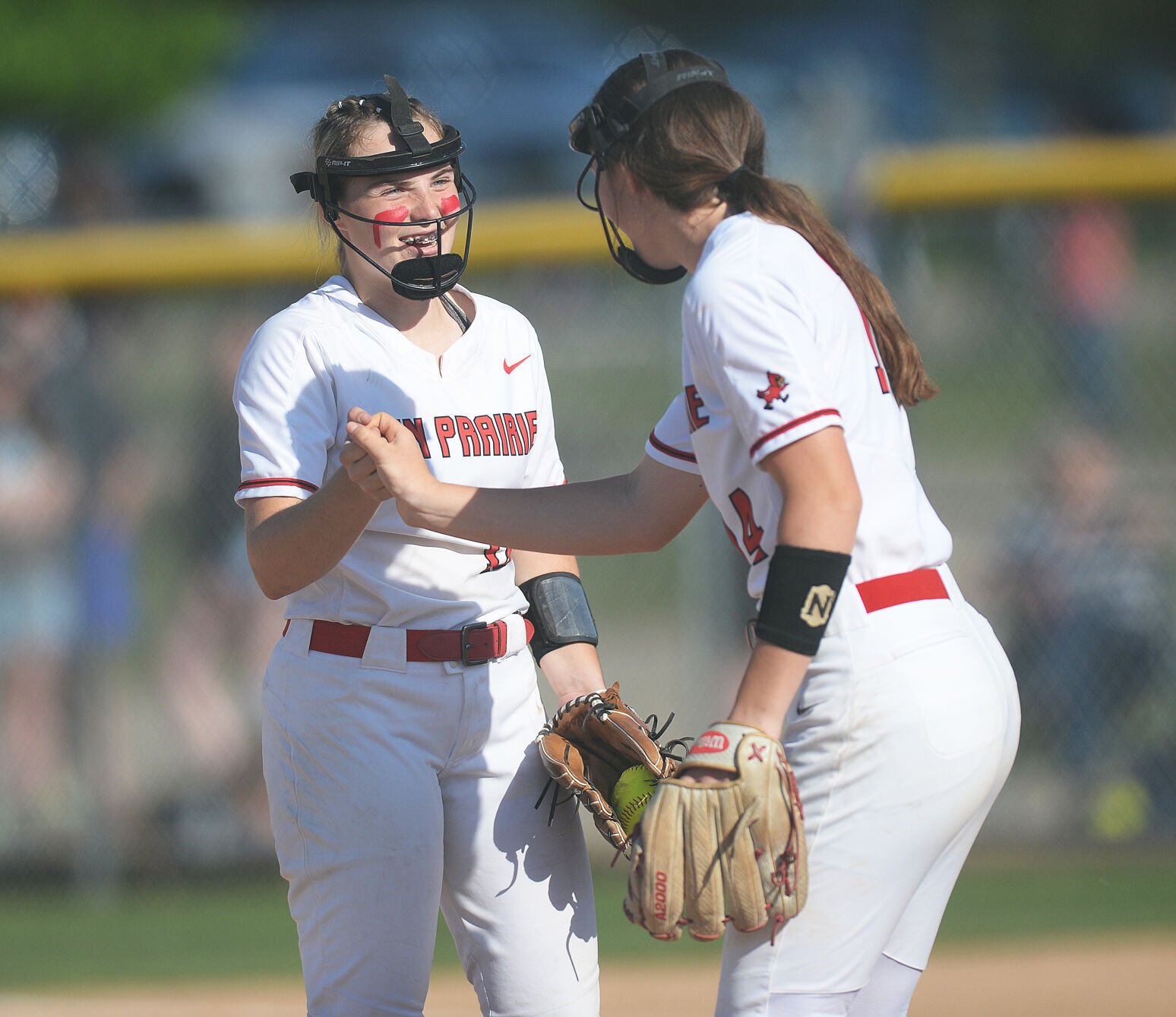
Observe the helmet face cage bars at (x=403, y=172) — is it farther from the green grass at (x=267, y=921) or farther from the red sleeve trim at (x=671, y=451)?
the green grass at (x=267, y=921)

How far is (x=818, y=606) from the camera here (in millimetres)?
1936

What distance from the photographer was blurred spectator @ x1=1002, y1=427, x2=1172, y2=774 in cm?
530

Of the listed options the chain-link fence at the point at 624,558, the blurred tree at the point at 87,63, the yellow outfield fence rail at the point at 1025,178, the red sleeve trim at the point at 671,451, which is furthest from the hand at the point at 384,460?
the blurred tree at the point at 87,63

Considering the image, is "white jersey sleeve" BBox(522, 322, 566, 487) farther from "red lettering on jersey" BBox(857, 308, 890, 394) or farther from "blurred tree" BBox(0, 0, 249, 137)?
"blurred tree" BBox(0, 0, 249, 137)

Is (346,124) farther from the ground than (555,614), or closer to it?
farther from the ground

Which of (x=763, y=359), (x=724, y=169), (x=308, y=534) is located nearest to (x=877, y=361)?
(x=763, y=359)

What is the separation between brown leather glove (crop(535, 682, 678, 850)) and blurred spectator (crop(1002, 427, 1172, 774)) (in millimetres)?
3145

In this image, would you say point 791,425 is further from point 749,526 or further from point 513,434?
point 513,434

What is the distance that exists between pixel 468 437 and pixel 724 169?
73 centimetres

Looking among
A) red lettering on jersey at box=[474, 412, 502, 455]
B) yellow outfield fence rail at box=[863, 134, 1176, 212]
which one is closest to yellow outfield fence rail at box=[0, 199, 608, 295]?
yellow outfield fence rail at box=[863, 134, 1176, 212]

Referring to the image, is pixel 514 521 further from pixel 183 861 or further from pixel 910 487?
pixel 183 861

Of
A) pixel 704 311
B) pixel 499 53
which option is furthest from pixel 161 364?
pixel 499 53

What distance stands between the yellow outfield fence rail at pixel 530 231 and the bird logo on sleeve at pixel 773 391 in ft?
12.0

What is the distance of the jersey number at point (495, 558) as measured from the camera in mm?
2660
